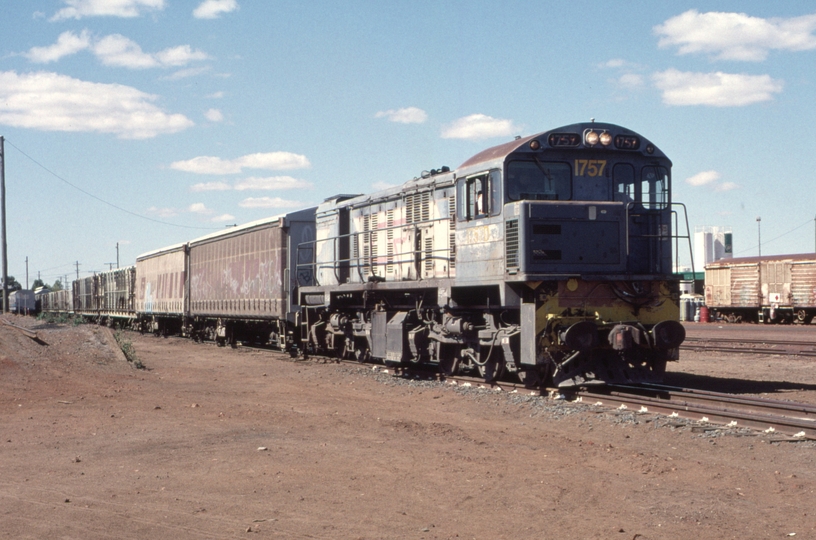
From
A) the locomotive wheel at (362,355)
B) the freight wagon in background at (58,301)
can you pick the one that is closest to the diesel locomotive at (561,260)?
the locomotive wheel at (362,355)

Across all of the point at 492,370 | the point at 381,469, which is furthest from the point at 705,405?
the point at 381,469

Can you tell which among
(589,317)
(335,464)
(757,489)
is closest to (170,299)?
(589,317)

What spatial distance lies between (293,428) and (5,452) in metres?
3.29

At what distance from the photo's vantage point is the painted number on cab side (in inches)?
519

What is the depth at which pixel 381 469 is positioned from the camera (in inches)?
316

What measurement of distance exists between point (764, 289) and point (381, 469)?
39.3 meters

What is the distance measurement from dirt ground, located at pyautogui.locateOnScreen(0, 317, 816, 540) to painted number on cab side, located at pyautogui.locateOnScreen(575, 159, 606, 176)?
3.78m

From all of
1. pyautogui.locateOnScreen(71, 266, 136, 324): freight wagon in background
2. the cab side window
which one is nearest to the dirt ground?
the cab side window

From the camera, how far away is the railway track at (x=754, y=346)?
21.8m

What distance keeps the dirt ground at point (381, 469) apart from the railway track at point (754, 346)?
7.97m

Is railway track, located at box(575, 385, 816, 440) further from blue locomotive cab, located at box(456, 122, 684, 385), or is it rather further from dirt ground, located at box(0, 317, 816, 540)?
blue locomotive cab, located at box(456, 122, 684, 385)

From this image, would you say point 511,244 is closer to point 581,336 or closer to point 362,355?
point 581,336

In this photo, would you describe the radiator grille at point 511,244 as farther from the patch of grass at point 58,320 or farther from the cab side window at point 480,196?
the patch of grass at point 58,320

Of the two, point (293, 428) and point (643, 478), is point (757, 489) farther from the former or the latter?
point (293, 428)
